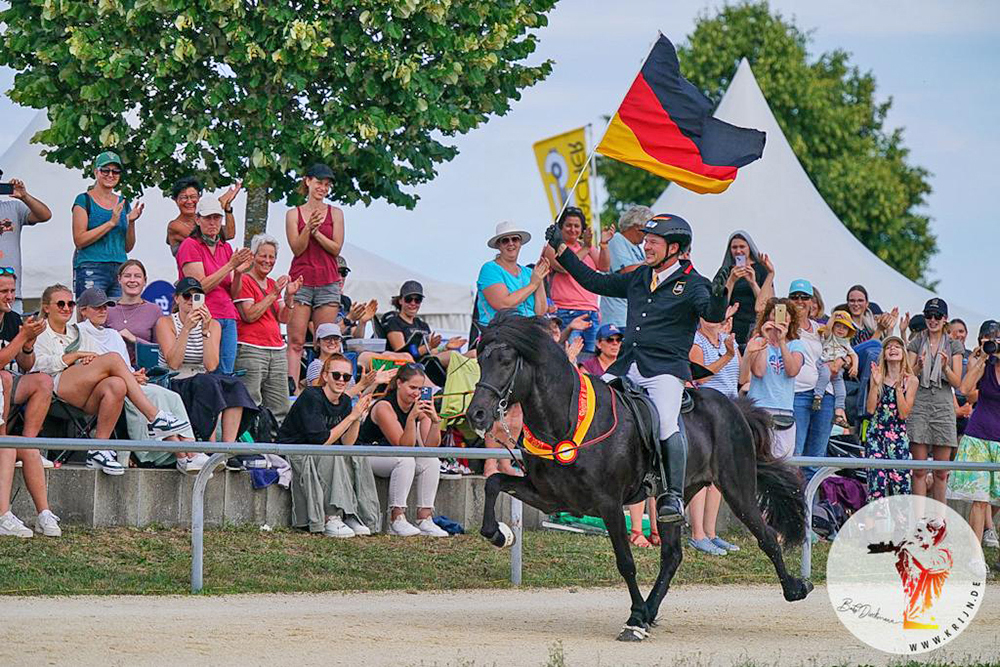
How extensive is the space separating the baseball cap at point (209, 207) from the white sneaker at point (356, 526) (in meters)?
3.17

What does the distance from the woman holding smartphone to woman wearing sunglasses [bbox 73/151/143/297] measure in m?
2.77

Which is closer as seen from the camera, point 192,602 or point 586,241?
point 192,602

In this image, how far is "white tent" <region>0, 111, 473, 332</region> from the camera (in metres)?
19.1

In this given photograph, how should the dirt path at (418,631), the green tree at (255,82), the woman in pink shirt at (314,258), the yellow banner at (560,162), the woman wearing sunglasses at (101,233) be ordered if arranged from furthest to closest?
the yellow banner at (560,162) < the green tree at (255,82) < the woman in pink shirt at (314,258) < the woman wearing sunglasses at (101,233) < the dirt path at (418,631)

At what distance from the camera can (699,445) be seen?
1059 cm

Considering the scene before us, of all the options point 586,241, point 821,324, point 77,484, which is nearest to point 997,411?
point 821,324

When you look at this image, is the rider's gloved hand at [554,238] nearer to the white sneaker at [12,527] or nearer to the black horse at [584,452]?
the black horse at [584,452]

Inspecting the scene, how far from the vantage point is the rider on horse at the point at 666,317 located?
10133 millimetres

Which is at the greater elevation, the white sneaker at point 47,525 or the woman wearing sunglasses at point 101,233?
the woman wearing sunglasses at point 101,233

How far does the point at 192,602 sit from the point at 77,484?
2.22 m

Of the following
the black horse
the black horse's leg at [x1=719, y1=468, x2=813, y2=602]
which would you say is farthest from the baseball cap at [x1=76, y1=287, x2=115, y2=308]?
the black horse's leg at [x1=719, y1=468, x2=813, y2=602]

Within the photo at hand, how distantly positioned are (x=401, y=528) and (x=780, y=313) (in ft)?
15.0

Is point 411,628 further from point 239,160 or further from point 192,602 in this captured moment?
point 239,160

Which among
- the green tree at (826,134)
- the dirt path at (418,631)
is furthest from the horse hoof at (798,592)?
the green tree at (826,134)
